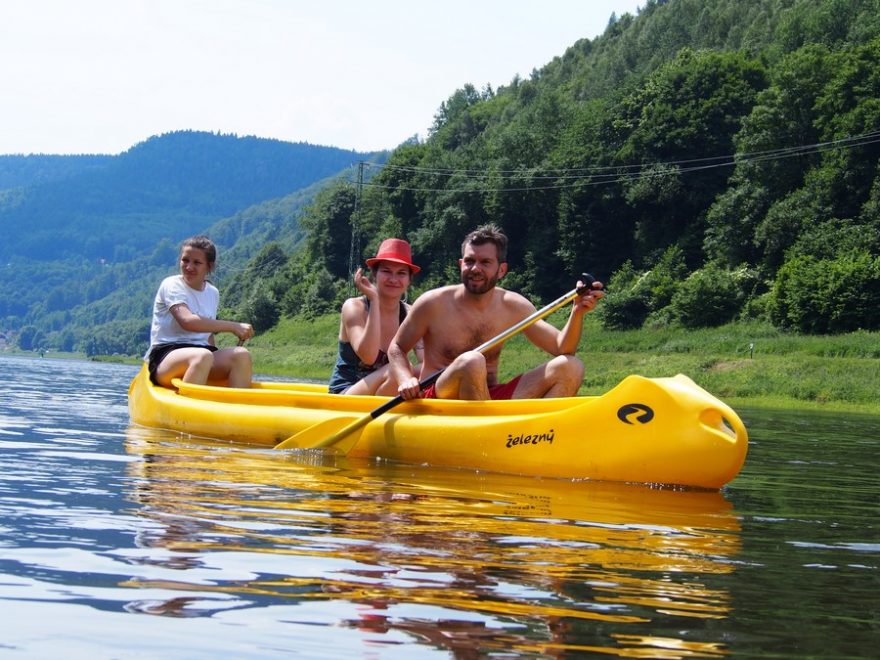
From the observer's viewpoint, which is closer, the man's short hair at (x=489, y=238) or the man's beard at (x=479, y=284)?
the man's short hair at (x=489, y=238)

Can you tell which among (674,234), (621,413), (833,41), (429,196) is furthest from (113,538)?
(429,196)

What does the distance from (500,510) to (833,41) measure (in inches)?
2517

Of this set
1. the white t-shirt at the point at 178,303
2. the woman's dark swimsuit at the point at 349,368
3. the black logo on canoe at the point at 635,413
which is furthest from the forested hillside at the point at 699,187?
the black logo on canoe at the point at 635,413

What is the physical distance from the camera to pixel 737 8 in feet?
289

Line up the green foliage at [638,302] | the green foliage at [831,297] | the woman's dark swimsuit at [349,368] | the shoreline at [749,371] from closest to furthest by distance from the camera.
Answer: the woman's dark swimsuit at [349,368] < the shoreline at [749,371] < the green foliage at [831,297] < the green foliage at [638,302]

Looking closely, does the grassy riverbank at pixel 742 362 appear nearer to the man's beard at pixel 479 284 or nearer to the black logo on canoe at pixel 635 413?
the man's beard at pixel 479 284

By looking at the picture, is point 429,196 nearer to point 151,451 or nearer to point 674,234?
point 674,234

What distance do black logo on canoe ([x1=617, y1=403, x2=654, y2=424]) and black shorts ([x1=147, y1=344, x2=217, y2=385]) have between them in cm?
493

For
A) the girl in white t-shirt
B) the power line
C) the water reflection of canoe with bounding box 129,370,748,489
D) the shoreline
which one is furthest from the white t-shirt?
the power line

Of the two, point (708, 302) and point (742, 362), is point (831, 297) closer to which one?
point (742, 362)

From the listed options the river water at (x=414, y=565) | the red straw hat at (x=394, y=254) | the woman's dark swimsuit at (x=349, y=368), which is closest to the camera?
the river water at (x=414, y=565)

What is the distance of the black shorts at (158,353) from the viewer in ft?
35.4

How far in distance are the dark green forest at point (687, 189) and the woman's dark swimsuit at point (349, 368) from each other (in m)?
29.2

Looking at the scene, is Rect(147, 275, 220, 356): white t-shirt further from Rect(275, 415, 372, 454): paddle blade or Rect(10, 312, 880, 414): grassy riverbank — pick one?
Rect(10, 312, 880, 414): grassy riverbank
